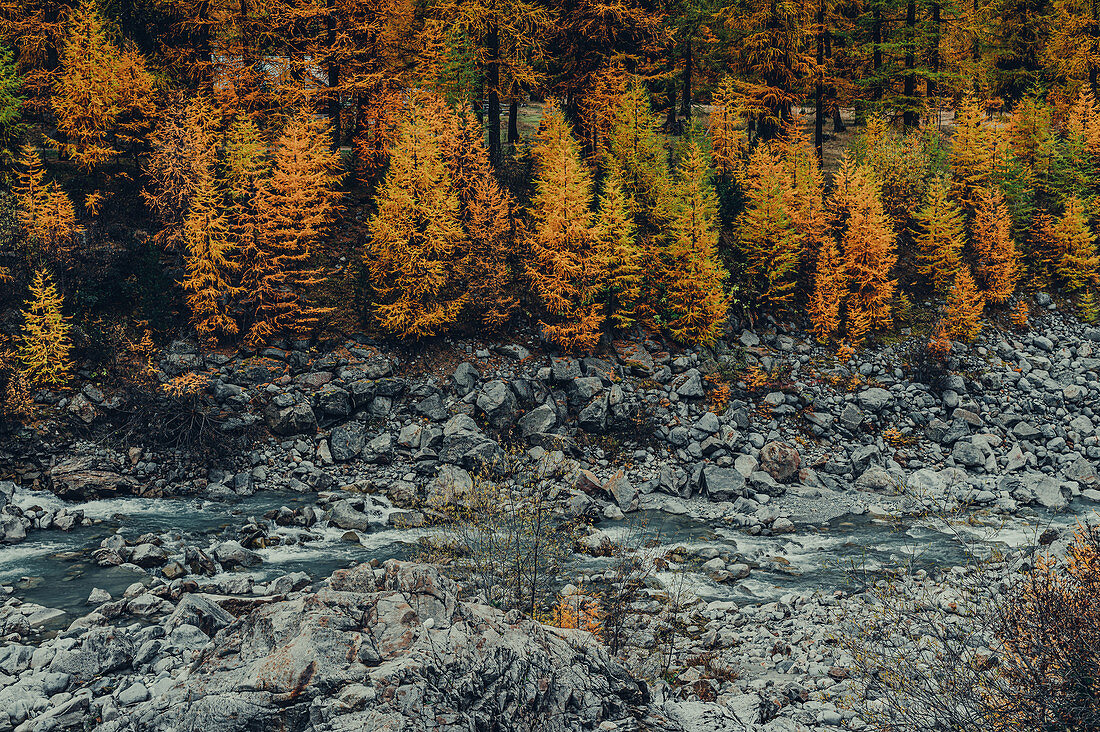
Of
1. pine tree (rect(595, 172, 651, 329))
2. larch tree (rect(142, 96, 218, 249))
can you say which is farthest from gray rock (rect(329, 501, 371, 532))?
larch tree (rect(142, 96, 218, 249))

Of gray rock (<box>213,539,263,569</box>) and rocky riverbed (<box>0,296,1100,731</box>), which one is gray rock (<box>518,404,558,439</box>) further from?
gray rock (<box>213,539,263,569</box>)

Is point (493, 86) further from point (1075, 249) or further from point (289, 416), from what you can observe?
point (1075, 249)

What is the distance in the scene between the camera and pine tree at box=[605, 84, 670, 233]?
100 ft

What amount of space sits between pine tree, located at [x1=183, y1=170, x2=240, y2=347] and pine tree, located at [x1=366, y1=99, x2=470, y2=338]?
528 cm

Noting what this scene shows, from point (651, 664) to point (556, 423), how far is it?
43.1ft

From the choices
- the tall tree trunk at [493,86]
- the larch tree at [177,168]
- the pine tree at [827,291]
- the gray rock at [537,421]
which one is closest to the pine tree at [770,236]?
the pine tree at [827,291]

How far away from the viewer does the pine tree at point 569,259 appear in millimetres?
26969

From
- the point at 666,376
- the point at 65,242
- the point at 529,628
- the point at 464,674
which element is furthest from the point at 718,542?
the point at 65,242

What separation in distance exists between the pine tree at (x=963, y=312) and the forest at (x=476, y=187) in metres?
0.10

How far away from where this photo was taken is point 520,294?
95.5ft

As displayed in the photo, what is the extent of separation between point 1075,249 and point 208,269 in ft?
123

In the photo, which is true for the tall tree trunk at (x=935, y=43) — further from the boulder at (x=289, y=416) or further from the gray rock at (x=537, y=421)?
the boulder at (x=289, y=416)

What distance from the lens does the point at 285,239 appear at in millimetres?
27656

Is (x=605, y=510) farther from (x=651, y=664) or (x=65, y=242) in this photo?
(x=65, y=242)
